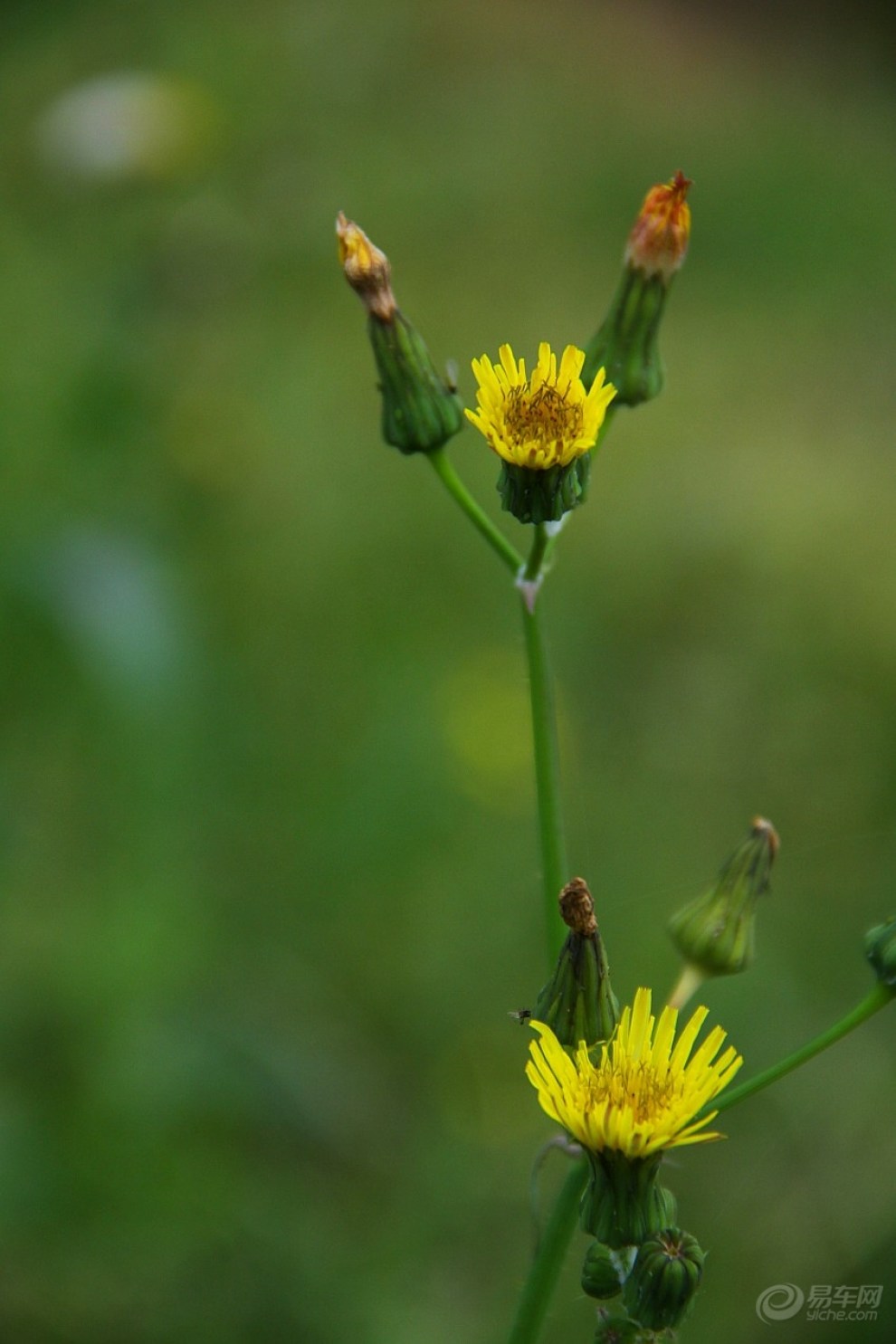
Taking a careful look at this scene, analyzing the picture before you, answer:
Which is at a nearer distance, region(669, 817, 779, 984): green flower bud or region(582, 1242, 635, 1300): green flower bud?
region(582, 1242, 635, 1300): green flower bud

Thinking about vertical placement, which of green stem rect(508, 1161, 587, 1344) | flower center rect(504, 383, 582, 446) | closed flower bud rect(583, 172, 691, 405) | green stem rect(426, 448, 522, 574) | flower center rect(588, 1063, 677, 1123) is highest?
closed flower bud rect(583, 172, 691, 405)

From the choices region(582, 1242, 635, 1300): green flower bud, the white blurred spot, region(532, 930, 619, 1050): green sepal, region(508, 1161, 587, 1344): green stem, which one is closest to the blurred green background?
the white blurred spot

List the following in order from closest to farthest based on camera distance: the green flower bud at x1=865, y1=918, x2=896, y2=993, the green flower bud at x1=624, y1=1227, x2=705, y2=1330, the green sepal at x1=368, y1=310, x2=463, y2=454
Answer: the green flower bud at x1=624, y1=1227, x2=705, y2=1330 → the green flower bud at x1=865, y1=918, x2=896, y2=993 → the green sepal at x1=368, y1=310, x2=463, y2=454

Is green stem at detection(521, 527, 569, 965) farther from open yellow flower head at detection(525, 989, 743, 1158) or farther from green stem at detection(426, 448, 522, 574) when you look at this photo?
open yellow flower head at detection(525, 989, 743, 1158)

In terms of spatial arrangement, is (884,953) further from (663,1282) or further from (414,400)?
(414,400)

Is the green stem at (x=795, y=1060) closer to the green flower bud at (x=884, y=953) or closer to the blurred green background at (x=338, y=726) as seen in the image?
the green flower bud at (x=884, y=953)

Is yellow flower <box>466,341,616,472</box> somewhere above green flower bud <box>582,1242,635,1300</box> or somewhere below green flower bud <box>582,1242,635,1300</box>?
above

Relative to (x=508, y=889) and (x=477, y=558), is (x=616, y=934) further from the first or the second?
(x=477, y=558)
